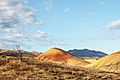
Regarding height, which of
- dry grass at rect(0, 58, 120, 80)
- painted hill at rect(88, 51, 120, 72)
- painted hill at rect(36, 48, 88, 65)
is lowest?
dry grass at rect(0, 58, 120, 80)

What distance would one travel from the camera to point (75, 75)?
48250 mm

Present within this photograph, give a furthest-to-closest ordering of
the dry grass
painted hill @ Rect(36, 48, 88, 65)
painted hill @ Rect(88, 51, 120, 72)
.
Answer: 1. painted hill @ Rect(36, 48, 88, 65)
2. painted hill @ Rect(88, 51, 120, 72)
3. the dry grass

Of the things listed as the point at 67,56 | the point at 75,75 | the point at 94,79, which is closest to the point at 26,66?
the point at 75,75

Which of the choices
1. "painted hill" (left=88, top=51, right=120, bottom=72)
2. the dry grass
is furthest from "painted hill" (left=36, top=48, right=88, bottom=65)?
the dry grass

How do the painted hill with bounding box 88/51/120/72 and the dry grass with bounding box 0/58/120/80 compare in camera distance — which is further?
the painted hill with bounding box 88/51/120/72

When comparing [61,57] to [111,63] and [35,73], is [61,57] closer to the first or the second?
[111,63]

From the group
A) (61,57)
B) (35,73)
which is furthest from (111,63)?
(35,73)

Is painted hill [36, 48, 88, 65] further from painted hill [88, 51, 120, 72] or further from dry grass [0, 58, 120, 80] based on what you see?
dry grass [0, 58, 120, 80]

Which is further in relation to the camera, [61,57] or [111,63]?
[61,57]

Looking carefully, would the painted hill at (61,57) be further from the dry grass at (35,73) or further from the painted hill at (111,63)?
the dry grass at (35,73)

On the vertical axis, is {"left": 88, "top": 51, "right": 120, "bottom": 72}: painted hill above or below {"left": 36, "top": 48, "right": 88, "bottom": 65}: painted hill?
below

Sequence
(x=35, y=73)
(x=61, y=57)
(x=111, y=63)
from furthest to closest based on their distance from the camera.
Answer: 1. (x=61, y=57)
2. (x=111, y=63)
3. (x=35, y=73)

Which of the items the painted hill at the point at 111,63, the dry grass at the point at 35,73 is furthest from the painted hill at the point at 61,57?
the dry grass at the point at 35,73

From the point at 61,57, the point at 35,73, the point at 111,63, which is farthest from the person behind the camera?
the point at 61,57
